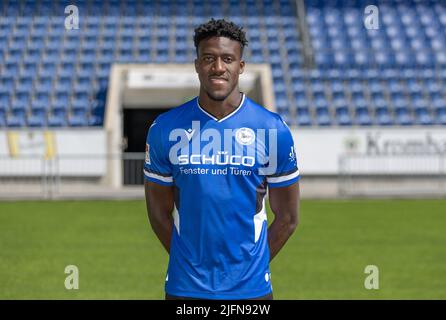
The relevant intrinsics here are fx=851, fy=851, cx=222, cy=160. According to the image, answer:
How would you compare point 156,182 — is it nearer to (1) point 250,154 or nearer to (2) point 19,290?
(1) point 250,154

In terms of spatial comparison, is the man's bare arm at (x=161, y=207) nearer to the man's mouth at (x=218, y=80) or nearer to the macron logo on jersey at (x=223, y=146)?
the macron logo on jersey at (x=223, y=146)

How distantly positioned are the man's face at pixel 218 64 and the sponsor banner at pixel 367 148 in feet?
73.5

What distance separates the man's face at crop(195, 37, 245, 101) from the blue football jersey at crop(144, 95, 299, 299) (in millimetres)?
125

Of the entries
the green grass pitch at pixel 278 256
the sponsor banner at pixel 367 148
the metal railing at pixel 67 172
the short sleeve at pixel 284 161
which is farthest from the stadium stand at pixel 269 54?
the short sleeve at pixel 284 161

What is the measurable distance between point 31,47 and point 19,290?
23495mm

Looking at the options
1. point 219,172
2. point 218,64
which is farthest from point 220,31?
point 219,172

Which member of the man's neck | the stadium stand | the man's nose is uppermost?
the stadium stand

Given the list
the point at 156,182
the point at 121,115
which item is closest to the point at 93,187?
the point at 121,115

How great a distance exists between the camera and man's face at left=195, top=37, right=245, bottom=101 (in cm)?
364

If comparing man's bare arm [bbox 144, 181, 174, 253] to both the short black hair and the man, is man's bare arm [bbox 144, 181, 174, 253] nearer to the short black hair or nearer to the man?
the man

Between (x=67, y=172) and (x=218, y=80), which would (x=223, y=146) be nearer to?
→ (x=218, y=80)

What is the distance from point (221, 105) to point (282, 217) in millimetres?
628

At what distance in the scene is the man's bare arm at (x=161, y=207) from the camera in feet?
12.6

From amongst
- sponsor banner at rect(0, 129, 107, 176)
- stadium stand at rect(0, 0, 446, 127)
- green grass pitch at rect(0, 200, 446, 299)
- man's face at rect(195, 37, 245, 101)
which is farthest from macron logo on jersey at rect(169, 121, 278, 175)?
stadium stand at rect(0, 0, 446, 127)
